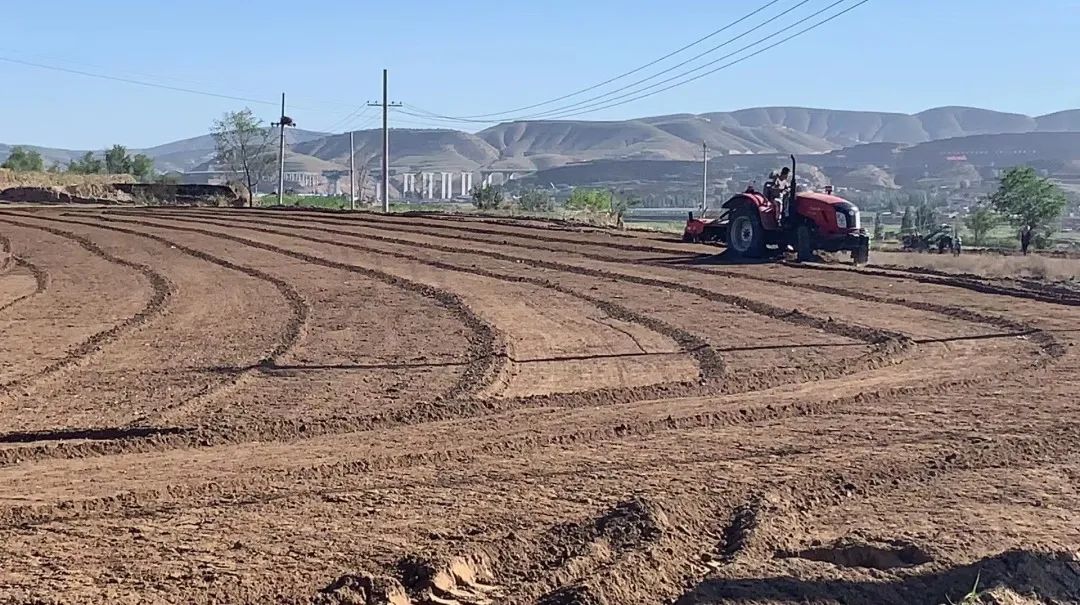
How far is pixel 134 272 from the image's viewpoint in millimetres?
22875

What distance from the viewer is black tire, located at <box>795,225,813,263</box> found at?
24.6 metres

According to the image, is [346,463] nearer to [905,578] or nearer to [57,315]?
[905,578]

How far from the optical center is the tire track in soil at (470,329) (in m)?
11.3

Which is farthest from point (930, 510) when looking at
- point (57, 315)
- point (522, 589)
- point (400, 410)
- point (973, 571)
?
point (57, 315)

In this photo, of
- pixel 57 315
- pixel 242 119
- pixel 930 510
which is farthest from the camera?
pixel 242 119

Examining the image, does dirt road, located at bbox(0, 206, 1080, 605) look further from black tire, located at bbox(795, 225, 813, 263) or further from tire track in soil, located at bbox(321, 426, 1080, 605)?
black tire, located at bbox(795, 225, 813, 263)

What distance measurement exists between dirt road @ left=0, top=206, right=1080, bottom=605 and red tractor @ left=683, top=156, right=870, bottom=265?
5.61 metres

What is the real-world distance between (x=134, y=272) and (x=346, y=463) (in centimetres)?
1602

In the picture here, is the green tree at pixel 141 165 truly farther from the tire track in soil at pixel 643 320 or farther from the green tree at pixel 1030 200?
the tire track in soil at pixel 643 320

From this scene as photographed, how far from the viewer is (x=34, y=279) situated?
21422 millimetres

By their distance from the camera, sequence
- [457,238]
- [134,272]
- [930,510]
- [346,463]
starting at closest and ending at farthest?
[930,510] < [346,463] < [134,272] < [457,238]

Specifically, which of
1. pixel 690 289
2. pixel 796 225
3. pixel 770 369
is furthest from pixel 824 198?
pixel 770 369

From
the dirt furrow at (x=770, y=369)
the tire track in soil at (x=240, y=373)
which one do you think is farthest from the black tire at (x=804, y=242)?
the tire track in soil at (x=240, y=373)

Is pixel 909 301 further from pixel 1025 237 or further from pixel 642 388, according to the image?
pixel 1025 237
